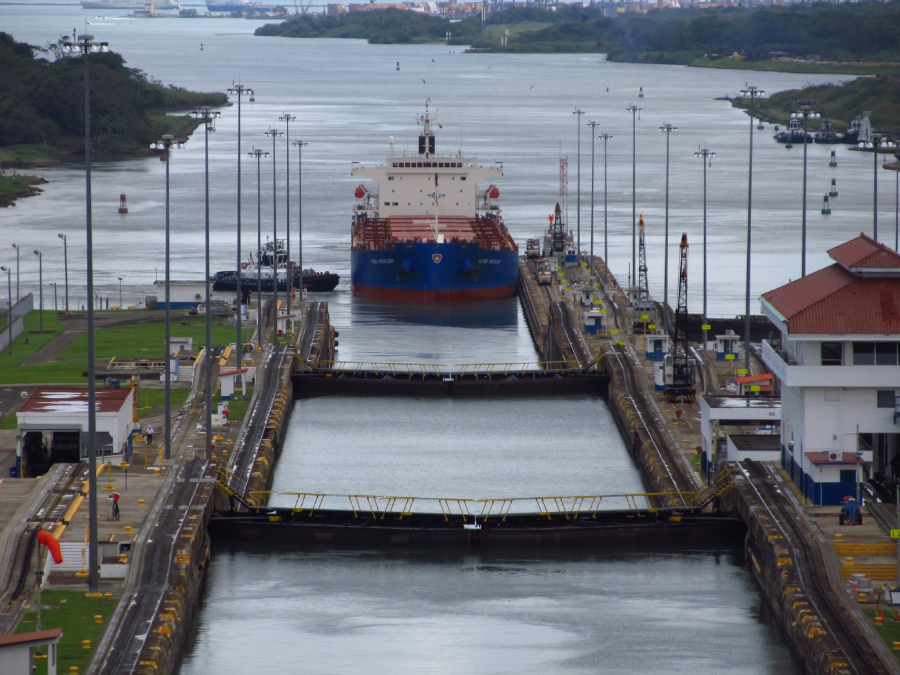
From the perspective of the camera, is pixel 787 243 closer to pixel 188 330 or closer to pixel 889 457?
pixel 188 330

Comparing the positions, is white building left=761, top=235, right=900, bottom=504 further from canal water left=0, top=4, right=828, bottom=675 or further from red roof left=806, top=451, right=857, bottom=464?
canal water left=0, top=4, right=828, bottom=675

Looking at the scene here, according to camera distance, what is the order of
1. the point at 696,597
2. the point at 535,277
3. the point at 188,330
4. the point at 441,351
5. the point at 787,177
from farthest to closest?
the point at 787,177
the point at 535,277
the point at 441,351
the point at 188,330
the point at 696,597

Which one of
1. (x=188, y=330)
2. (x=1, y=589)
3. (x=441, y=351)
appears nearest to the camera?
(x=1, y=589)

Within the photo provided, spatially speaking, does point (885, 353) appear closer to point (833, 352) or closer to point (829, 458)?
point (833, 352)

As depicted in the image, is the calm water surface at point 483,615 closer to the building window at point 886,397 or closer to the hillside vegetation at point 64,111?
the building window at point 886,397

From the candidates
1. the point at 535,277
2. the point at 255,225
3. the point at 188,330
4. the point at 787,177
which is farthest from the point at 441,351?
the point at 787,177

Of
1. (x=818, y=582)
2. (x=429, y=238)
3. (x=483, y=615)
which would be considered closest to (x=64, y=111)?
(x=429, y=238)

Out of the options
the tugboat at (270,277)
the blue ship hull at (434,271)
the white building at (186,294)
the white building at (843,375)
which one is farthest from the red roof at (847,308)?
the tugboat at (270,277)
